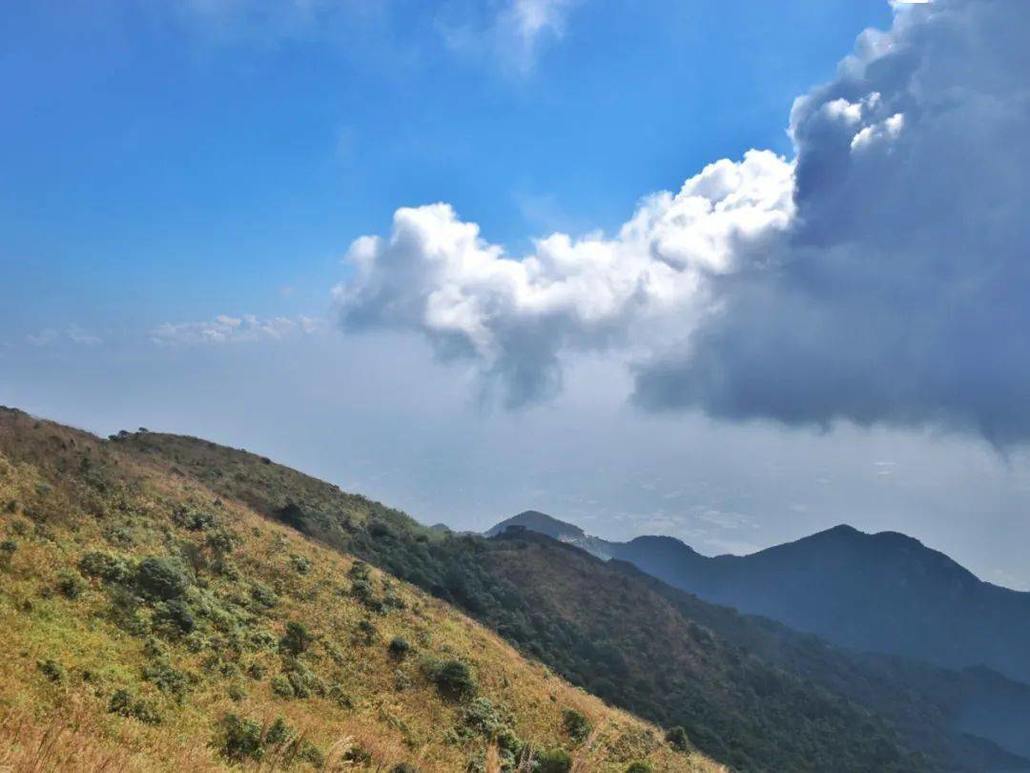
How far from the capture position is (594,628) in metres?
88.1

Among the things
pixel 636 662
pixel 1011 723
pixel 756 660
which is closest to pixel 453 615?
pixel 636 662

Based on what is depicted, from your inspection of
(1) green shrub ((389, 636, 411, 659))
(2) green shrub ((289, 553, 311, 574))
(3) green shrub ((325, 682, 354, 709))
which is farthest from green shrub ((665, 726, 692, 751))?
(2) green shrub ((289, 553, 311, 574))

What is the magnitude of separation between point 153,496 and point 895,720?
5762 inches

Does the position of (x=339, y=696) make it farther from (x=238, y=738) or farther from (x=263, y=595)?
(x=238, y=738)

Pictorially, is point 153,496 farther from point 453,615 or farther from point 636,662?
point 636,662

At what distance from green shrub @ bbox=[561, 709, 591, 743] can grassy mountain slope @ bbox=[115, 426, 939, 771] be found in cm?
2601

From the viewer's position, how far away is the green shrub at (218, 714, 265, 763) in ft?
60.1

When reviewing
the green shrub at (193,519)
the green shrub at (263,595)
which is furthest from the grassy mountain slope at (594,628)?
the green shrub at (263,595)

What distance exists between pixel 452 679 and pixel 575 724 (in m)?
8.20

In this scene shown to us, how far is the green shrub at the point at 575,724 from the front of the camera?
36.6 m

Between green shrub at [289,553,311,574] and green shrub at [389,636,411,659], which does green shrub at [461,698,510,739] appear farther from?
green shrub at [289,553,311,574]

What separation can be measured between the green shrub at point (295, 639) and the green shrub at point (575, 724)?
50.4 ft

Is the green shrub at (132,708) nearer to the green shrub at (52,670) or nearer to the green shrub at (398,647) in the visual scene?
the green shrub at (52,670)

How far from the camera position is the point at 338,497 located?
9144cm
